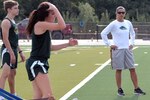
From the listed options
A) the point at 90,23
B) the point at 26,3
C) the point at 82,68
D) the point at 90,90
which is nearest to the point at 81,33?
the point at 90,23

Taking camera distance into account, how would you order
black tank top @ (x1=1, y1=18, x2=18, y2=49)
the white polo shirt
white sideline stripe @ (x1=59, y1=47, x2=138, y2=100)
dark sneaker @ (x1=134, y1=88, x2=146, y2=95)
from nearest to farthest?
black tank top @ (x1=1, y1=18, x2=18, y2=49) → white sideline stripe @ (x1=59, y1=47, x2=138, y2=100) → the white polo shirt → dark sneaker @ (x1=134, y1=88, x2=146, y2=95)

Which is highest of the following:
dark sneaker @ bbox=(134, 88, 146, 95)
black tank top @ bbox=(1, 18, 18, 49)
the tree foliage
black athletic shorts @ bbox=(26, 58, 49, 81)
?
black tank top @ bbox=(1, 18, 18, 49)

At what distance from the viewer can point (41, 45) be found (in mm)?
7734

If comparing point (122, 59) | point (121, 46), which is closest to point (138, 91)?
point (122, 59)

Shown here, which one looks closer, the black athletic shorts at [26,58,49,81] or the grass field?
the black athletic shorts at [26,58,49,81]

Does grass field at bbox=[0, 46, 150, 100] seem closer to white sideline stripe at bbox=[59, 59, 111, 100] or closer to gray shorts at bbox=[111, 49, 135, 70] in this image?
white sideline stripe at bbox=[59, 59, 111, 100]

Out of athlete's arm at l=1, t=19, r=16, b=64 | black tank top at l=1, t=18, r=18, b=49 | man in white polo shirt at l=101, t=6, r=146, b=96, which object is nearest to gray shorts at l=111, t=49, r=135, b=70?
man in white polo shirt at l=101, t=6, r=146, b=96

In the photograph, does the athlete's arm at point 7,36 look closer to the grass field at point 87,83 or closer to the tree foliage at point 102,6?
the grass field at point 87,83

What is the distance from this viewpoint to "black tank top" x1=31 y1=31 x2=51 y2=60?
771 centimetres

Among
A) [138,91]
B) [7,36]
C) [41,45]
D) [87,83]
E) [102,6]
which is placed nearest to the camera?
[41,45]

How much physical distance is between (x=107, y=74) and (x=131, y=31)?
4.16 m

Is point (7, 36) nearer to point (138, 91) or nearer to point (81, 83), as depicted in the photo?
point (138, 91)

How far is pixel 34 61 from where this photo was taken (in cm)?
784

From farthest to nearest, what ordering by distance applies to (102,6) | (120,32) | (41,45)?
(102,6) → (120,32) → (41,45)
